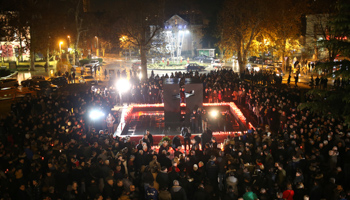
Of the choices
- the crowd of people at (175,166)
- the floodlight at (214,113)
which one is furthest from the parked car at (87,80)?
the crowd of people at (175,166)

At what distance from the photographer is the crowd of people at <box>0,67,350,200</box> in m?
7.94

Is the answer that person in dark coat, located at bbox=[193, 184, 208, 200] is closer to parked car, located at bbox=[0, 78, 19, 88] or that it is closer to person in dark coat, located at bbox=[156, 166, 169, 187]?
person in dark coat, located at bbox=[156, 166, 169, 187]

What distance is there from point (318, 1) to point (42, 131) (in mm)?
33201

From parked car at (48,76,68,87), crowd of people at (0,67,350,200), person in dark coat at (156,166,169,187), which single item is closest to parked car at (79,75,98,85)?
parked car at (48,76,68,87)

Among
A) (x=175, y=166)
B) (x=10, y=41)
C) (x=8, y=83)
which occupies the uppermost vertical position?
(x=10, y=41)

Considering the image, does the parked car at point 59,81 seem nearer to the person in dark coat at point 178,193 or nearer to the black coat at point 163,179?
the black coat at point 163,179

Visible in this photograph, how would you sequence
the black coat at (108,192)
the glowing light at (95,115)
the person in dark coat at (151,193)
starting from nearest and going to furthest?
the person in dark coat at (151,193) → the black coat at (108,192) → the glowing light at (95,115)

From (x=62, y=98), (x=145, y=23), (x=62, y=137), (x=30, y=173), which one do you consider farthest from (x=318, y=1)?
(x=30, y=173)

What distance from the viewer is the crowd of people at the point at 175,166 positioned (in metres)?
7.94

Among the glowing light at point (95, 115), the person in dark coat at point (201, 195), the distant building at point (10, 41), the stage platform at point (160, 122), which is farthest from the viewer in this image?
the distant building at point (10, 41)

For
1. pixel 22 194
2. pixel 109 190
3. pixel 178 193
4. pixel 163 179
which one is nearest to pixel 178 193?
pixel 178 193

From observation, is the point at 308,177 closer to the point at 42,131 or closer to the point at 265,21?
the point at 42,131

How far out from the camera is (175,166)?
8984 millimetres

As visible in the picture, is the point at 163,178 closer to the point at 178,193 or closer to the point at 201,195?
the point at 178,193
